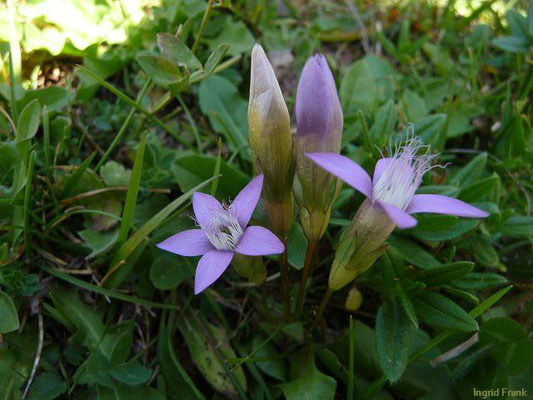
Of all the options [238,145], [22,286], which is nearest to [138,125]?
[238,145]

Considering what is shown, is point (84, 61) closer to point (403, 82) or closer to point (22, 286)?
point (22, 286)

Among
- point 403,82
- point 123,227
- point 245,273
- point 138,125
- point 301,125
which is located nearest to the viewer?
point 301,125

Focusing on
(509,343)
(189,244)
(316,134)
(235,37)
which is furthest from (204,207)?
(235,37)

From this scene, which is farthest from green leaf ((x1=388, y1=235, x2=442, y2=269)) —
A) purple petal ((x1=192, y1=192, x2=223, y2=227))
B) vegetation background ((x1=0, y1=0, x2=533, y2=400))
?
purple petal ((x1=192, y1=192, x2=223, y2=227))

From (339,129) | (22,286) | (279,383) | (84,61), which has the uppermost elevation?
(339,129)

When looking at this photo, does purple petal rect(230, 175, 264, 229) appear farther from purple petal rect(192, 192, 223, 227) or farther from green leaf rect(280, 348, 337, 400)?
green leaf rect(280, 348, 337, 400)
